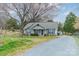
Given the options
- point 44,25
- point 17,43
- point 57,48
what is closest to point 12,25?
point 17,43

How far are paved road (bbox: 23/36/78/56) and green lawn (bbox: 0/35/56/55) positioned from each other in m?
0.04

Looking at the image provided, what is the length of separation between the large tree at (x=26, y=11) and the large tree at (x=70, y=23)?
0.12 metres

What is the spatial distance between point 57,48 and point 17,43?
0.30 metres

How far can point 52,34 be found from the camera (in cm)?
184

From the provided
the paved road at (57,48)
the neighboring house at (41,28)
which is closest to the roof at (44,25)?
the neighboring house at (41,28)

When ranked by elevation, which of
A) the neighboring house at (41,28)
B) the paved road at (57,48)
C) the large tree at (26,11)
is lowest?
the paved road at (57,48)

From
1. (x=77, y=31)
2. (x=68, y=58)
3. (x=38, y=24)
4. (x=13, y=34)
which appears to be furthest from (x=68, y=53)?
(x=13, y=34)

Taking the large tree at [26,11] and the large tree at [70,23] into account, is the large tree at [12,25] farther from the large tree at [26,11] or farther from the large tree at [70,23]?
the large tree at [70,23]

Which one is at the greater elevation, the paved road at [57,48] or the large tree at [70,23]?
the large tree at [70,23]

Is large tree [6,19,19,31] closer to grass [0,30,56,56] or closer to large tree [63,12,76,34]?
grass [0,30,56,56]

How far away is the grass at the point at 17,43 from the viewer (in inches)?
71.9

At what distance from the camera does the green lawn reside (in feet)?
5.99

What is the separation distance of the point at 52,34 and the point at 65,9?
0.21 metres

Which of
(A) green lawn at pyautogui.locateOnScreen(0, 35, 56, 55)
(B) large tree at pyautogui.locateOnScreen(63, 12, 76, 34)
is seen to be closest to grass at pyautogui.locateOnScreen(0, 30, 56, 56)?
(A) green lawn at pyautogui.locateOnScreen(0, 35, 56, 55)
